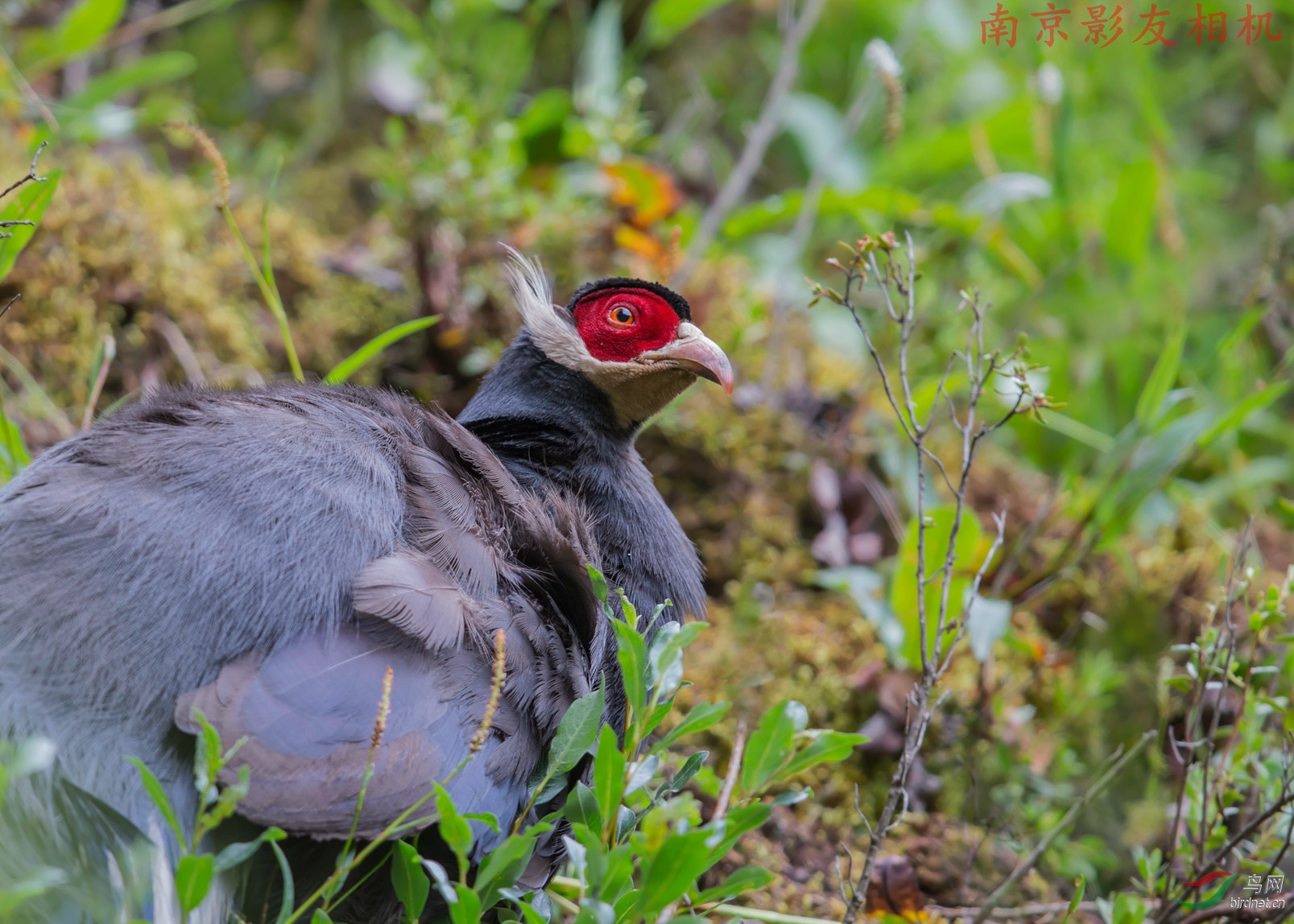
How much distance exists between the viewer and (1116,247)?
472cm

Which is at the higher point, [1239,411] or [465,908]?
[1239,411]

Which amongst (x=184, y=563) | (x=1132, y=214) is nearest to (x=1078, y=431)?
(x=1132, y=214)

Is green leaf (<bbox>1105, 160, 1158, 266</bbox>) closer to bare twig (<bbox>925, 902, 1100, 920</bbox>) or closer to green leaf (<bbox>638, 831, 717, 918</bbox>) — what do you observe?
bare twig (<bbox>925, 902, 1100, 920</bbox>)

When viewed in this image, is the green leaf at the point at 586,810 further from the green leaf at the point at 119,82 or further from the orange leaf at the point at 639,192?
the green leaf at the point at 119,82

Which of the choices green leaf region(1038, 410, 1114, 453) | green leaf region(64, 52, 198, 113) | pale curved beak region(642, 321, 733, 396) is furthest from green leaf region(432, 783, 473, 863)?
green leaf region(64, 52, 198, 113)

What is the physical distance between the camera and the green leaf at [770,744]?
5.66 ft

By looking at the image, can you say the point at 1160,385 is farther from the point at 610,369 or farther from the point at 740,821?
the point at 740,821

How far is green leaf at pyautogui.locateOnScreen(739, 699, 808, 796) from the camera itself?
1.73 meters

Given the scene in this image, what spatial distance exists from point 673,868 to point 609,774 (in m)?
0.22

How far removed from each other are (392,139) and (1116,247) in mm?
3220

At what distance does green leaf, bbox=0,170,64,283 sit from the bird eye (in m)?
1.29

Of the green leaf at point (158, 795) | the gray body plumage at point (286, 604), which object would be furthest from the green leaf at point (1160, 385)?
the green leaf at point (158, 795)

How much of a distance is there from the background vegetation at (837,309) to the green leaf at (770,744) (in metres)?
0.56

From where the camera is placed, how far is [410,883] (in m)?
1.71
